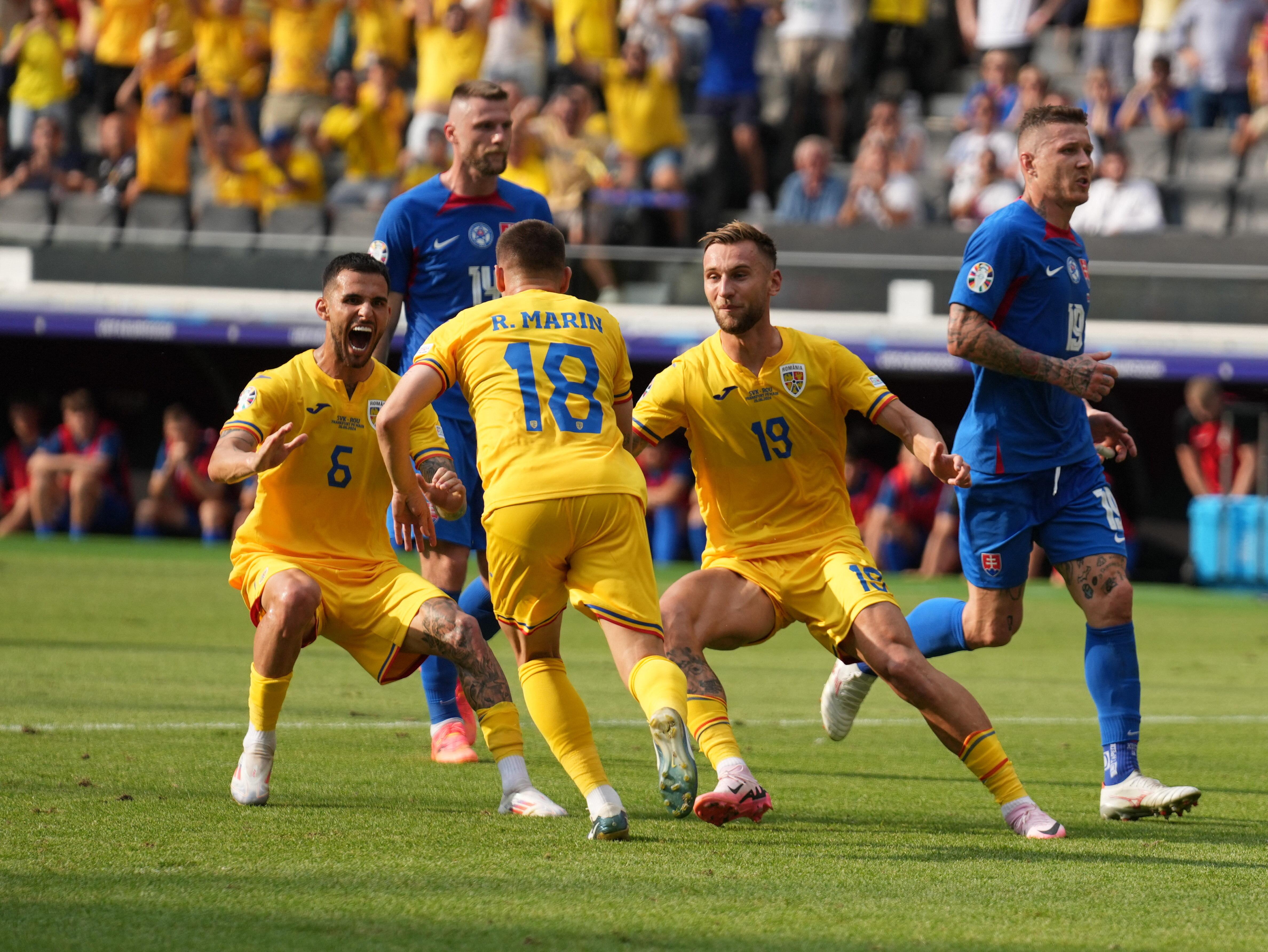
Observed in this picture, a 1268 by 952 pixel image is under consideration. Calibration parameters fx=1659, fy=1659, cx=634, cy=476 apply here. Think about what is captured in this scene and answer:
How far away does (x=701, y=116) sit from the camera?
18297 millimetres

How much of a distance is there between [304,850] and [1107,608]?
2827mm

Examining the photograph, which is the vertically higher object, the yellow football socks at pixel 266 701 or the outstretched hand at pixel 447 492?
the outstretched hand at pixel 447 492

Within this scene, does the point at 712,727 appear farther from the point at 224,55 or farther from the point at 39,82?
the point at 39,82

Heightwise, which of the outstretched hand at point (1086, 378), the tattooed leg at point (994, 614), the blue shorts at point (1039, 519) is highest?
the outstretched hand at point (1086, 378)

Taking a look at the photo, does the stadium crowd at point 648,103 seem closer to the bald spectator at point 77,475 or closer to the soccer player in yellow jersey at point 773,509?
the bald spectator at point 77,475

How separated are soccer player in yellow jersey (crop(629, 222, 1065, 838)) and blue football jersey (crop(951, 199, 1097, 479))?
0.60 metres

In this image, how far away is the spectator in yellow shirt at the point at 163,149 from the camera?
18875mm

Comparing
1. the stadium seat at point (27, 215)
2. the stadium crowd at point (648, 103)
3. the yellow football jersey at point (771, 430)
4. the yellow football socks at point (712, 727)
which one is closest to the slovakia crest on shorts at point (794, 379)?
the yellow football jersey at point (771, 430)

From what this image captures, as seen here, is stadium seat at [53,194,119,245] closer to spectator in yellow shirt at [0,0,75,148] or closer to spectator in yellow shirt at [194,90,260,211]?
spectator in yellow shirt at [194,90,260,211]

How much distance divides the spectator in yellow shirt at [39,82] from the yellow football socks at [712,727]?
55.7 ft

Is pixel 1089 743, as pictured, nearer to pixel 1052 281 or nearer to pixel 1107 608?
pixel 1107 608

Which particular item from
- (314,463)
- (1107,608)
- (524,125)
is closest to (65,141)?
(524,125)

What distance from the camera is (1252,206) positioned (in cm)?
1634

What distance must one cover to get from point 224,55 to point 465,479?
14.6m
